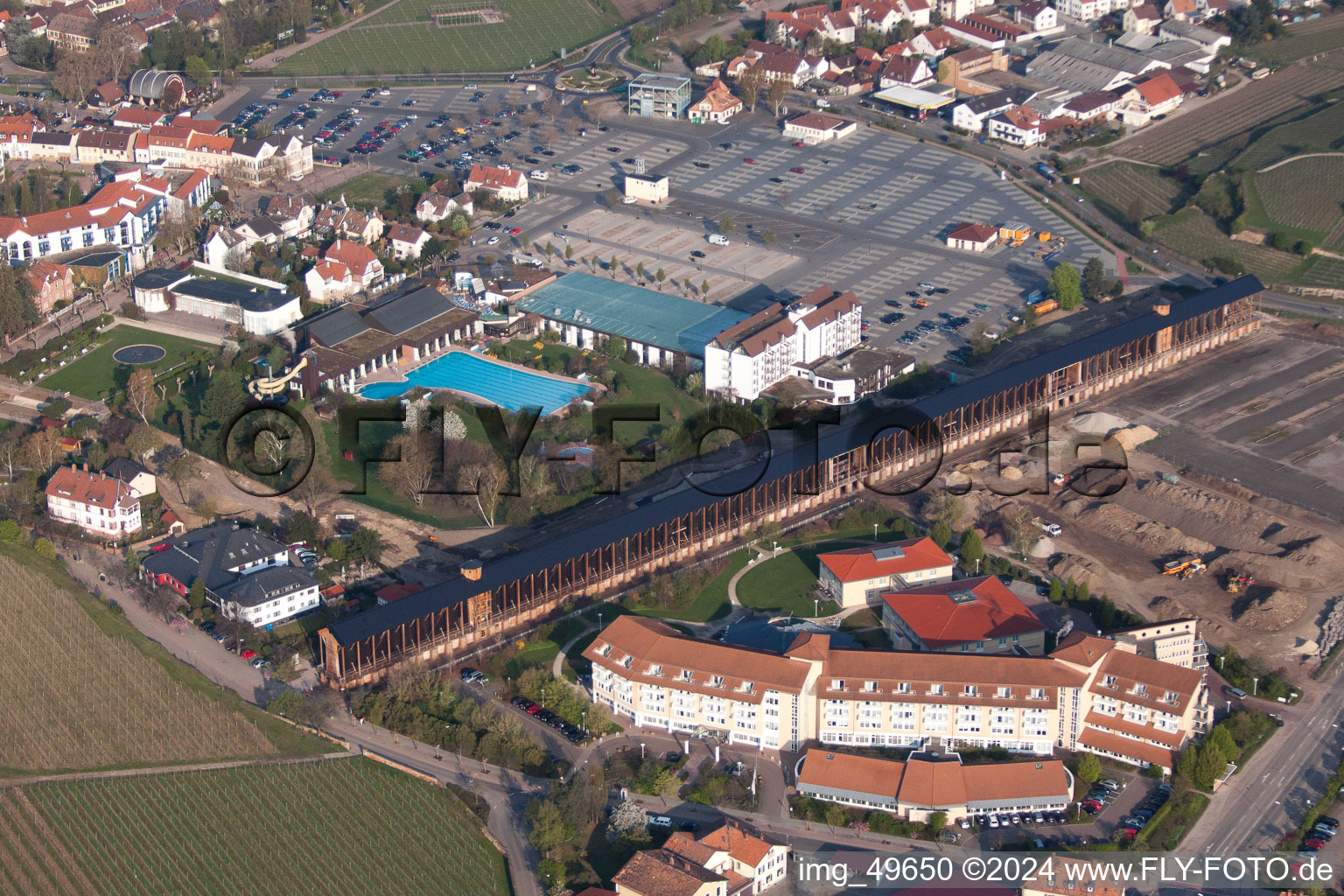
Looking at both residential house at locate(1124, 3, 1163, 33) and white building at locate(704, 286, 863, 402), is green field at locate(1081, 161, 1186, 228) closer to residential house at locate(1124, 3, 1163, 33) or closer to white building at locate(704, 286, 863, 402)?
residential house at locate(1124, 3, 1163, 33)

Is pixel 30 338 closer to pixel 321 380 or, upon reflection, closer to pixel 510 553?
pixel 321 380

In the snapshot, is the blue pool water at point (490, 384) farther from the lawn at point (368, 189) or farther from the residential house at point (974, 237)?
the residential house at point (974, 237)

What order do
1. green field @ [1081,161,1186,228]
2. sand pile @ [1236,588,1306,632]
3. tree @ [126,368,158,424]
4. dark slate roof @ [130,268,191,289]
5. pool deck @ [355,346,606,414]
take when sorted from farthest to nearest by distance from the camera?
1. green field @ [1081,161,1186,228]
2. dark slate roof @ [130,268,191,289]
3. pool deck @ [355,346,606,414]
4. tree @ [126,368,158,424]
5. sand pile @ [1236,588,1306,632]

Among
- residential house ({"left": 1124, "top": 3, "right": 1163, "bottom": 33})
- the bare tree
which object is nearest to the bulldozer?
the bare tree

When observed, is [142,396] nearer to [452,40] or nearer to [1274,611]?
[1274,611]

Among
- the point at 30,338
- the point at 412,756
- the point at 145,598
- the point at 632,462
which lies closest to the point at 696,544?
the point at 632,462

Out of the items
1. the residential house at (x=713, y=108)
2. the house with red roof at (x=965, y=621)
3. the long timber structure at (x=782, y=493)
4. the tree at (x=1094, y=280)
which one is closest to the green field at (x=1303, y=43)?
the residential house at (x=713, y=108)
